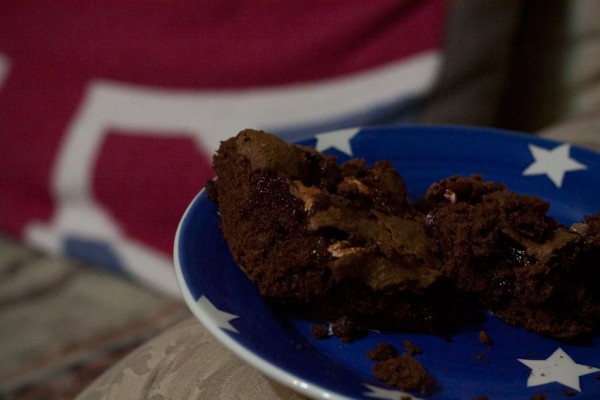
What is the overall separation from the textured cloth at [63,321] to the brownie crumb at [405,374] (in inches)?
33.2

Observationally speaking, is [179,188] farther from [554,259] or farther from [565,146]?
[554,259]

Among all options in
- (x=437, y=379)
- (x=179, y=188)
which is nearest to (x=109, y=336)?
(x=179, y=188)

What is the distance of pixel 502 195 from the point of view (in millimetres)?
781

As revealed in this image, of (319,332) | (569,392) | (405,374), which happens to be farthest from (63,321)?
(569,392)

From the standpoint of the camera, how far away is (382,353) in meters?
0.69

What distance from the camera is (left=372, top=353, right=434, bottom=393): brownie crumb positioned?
64cm

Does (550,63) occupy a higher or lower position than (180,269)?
higher

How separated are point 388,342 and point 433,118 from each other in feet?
2.51

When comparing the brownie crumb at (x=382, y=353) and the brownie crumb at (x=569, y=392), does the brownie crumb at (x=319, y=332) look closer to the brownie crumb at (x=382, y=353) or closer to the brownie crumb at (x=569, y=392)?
the brownie crumb at (x=382, y=353)

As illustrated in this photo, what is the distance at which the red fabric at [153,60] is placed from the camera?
4.56 ft

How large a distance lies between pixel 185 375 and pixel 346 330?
24 centimetres

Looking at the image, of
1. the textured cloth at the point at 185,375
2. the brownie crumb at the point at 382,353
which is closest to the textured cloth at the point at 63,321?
the textured cloth at the point at 185,375

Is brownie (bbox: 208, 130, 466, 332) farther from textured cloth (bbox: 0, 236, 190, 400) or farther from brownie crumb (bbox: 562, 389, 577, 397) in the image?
A: textured cloth (bbox: 0, 236, 190, 400)

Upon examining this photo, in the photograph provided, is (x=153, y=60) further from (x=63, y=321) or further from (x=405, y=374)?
(x=405, y=374)
